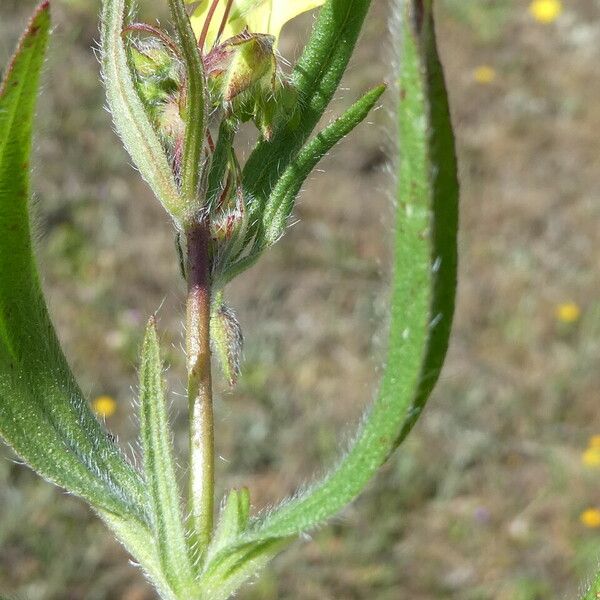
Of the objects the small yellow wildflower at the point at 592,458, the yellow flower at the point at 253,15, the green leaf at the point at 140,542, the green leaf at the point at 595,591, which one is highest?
the yellow flower at the point at 253,15

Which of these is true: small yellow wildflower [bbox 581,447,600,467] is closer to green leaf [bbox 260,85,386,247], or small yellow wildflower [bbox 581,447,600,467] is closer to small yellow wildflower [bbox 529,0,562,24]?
green leaf [bbox 260,85,386,247]

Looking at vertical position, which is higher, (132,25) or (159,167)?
(132,25)

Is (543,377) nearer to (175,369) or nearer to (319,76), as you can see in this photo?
(175,369)

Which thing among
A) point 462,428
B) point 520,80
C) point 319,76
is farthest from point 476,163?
point 319,76

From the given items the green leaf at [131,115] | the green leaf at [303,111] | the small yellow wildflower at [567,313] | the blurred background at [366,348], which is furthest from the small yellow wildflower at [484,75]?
the green leaf at [131,115]

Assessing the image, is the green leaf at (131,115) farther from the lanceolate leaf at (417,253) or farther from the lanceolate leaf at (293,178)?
the lanceolate leaf at (417,253)
